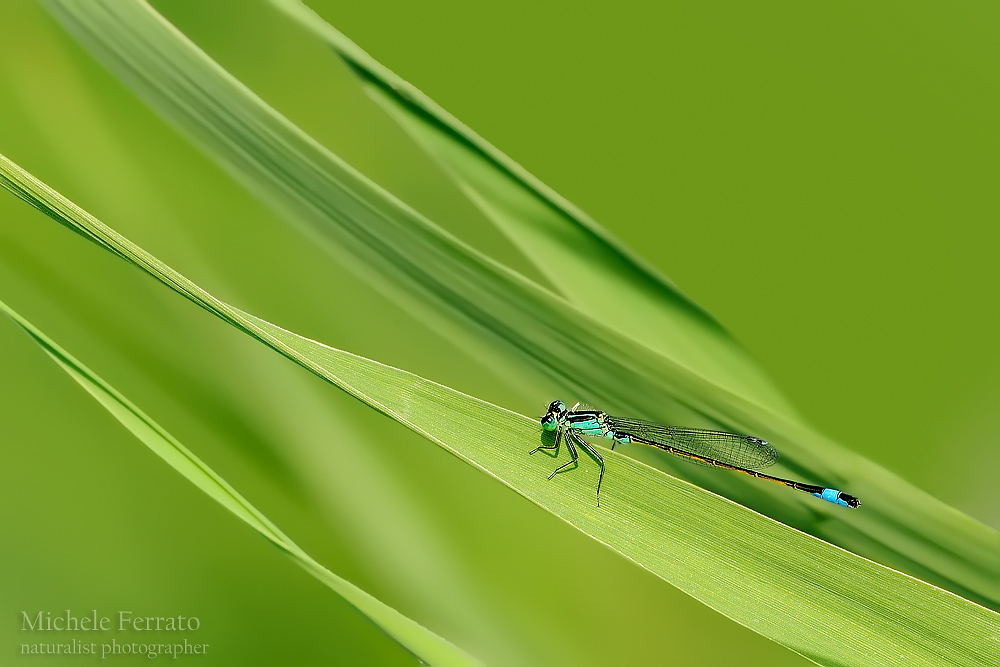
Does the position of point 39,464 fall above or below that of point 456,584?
below

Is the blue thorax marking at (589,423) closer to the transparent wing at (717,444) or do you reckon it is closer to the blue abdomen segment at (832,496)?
the transparent wing at (717,444)

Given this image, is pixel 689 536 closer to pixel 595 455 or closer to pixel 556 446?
pixel 595 455

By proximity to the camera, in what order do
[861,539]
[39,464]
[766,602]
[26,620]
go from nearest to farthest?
[766,602]
[861,539]
[26,620]
[39,464]

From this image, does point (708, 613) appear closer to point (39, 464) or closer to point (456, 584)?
point (456, 584)

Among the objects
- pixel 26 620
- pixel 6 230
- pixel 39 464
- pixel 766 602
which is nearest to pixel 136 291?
pixel 6 230

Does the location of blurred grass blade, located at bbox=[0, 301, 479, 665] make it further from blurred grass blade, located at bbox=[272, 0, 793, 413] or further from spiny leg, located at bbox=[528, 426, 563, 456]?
blurred grass blade, located at bbox=[272, 0, 793, 413]

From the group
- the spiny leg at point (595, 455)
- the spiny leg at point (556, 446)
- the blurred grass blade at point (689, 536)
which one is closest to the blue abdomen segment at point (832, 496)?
the blurred grass blade at point (689, 536)

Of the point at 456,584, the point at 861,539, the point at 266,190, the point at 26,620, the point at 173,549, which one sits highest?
the point at 266,190

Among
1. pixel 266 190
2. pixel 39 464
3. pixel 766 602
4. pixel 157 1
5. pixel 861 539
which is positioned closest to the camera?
pixel 766 602
